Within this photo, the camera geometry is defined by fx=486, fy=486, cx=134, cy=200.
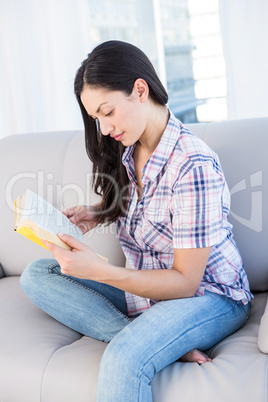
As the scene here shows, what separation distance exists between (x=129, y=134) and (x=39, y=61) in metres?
1.57

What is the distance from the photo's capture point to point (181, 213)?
116 centimetres

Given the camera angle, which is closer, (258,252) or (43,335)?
(43,335)

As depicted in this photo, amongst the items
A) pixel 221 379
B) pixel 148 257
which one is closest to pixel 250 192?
pixel 148 257

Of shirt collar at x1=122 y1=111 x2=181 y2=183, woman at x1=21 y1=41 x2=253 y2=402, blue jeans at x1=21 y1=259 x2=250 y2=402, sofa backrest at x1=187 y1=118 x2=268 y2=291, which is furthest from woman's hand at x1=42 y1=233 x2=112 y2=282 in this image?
sofa backrest at x1=187 y1=118 x2=268 y2=291

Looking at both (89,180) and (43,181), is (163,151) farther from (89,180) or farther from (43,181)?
(43,181)

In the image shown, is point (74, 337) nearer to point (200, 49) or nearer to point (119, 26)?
point (200, 49)

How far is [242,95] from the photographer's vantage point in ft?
6.43

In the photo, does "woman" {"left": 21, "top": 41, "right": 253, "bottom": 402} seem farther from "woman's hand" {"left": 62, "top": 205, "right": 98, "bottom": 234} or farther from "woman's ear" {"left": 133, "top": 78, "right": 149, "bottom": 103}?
"woman's hand" {"left": 62, "top": 205, "right": 98, "bottom": 234}

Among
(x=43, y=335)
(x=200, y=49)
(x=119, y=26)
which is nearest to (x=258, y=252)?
(x=43, y=335)

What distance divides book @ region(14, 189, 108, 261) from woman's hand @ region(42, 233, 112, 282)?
1 centimetres

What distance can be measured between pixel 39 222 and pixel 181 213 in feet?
1.11

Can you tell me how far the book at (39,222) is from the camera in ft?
3.25

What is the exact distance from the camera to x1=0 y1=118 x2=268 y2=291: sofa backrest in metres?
1.48

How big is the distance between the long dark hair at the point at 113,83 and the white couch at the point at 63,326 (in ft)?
0.79
